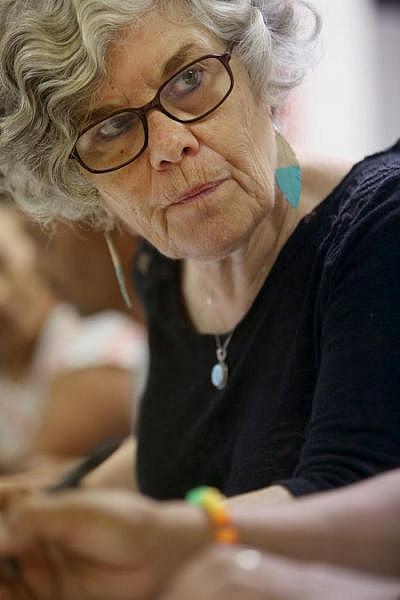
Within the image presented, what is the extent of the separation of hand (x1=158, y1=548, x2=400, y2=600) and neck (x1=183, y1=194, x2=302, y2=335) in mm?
789

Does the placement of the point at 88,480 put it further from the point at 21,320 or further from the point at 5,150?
the point at 21,320

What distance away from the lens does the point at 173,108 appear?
1541mm

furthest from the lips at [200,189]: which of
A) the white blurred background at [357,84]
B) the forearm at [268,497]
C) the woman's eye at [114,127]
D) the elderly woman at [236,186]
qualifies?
the white blurred background at [357,84]

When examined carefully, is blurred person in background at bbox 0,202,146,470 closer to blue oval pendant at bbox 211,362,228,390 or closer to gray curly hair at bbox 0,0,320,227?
blue oval pendant at bbox 211,362,228,390

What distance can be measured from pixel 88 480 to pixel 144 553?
1.05m

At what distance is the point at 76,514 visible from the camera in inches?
36.9

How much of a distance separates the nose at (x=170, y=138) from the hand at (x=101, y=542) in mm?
664

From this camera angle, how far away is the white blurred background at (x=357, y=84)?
4.34 metres

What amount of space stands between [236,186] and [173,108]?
0.14 metres

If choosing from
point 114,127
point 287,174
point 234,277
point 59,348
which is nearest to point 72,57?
point 114,127

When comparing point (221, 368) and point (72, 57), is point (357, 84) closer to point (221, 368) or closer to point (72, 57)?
point (221, 368)

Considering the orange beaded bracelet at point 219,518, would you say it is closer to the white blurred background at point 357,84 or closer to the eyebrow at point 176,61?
the eyebrow at point 176,61

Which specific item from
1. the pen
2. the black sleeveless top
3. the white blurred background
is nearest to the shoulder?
the black sleeveless top

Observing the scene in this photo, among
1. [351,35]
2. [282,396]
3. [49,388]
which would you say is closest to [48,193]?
[282,396]
